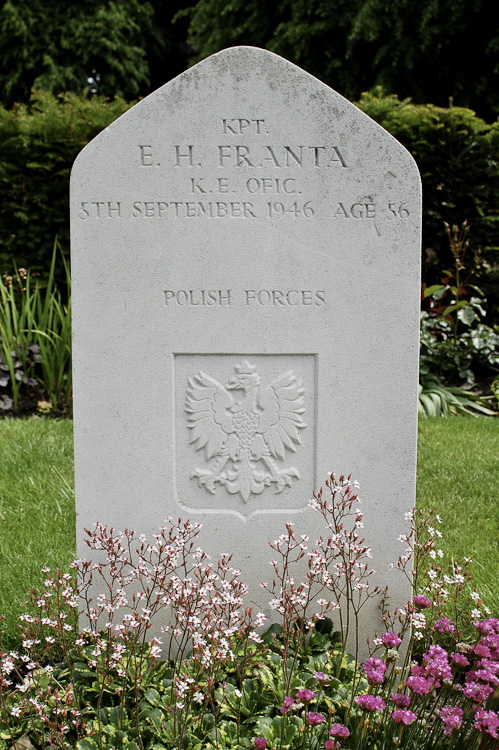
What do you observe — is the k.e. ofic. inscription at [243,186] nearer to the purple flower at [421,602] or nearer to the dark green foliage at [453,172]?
the purple flower at [421,602]

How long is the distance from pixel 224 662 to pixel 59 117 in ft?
18.9

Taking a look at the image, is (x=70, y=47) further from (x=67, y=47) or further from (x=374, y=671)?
(x=374, y=671)

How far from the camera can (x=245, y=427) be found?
8.15 feet

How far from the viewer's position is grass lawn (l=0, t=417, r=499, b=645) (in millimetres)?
3016

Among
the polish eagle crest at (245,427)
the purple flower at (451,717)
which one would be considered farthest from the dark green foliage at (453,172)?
the purple flower at (451,717)

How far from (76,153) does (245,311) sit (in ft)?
15.3

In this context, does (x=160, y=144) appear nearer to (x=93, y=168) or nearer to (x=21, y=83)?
(x=93, y=168)

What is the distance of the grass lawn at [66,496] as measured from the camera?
119 inches

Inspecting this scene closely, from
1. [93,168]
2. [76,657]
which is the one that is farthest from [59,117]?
[76,657]

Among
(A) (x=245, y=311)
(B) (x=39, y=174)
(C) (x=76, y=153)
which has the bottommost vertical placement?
(A) (x=245, y=311)

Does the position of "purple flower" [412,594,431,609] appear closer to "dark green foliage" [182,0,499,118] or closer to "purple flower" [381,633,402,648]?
"purple flower" [381,633,402,648]

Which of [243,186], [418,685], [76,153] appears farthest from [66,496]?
[76,153]

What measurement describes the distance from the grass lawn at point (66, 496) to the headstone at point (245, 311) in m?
0.43

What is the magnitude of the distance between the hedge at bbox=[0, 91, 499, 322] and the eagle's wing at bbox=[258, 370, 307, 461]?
15.1 ft
